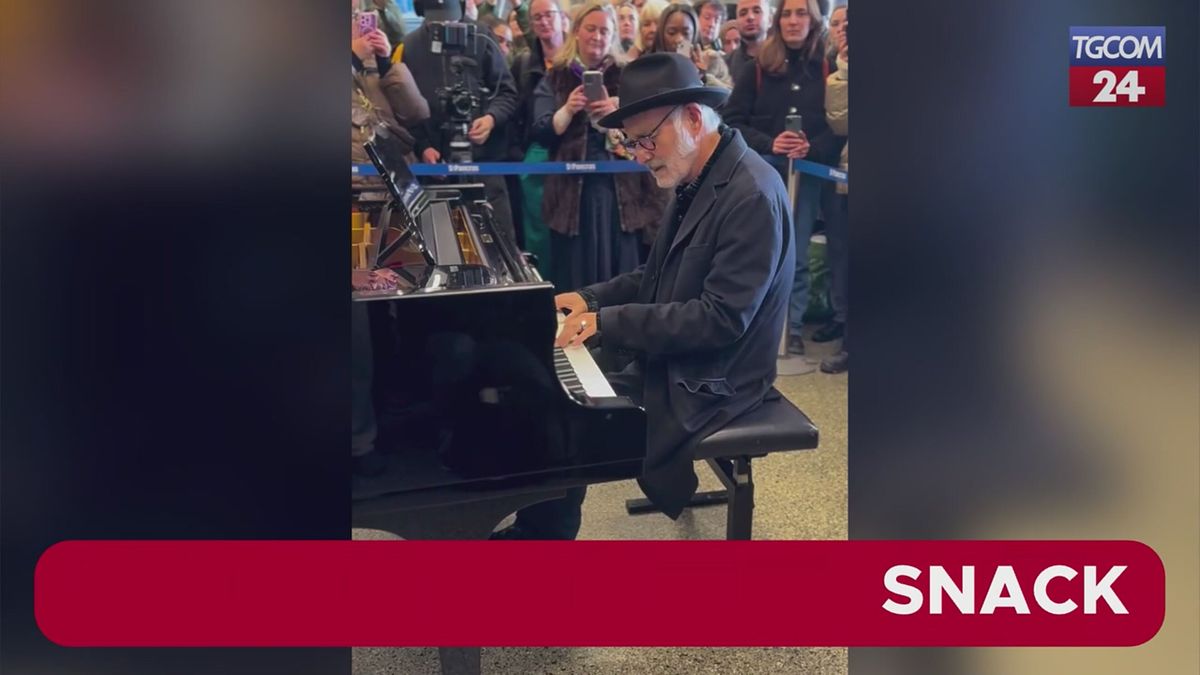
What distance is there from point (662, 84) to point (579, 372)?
0.48 metres

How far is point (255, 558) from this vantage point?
1445 millimetres

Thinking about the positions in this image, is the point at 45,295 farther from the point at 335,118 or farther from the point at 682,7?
the point at 682,7

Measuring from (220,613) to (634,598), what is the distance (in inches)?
24.1

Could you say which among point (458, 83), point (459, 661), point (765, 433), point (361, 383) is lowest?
point (459, 661)

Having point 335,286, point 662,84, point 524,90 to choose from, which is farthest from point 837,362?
point 524,90

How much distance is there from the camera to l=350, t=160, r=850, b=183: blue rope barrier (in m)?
1.55

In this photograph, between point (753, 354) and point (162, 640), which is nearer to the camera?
point (162, 640)

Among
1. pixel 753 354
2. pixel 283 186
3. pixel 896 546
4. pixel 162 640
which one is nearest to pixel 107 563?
pixel 162 640

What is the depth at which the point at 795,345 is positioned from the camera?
154 centimetres

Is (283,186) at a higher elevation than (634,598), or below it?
higher

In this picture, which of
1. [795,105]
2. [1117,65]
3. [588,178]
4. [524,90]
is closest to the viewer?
[1117,65]

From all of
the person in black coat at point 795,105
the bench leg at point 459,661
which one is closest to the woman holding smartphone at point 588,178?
the person in black coat at point 795,105

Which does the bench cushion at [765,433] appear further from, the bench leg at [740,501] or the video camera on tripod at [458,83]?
the video camera on tripod at [458,83]

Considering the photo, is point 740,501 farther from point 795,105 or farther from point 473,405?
point 795,105
